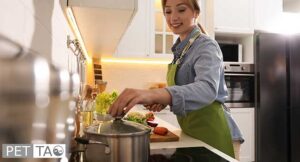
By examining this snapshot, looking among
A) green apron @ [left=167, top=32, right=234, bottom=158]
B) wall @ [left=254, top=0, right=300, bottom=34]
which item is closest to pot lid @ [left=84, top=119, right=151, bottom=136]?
green apron @ [left=167, top=32, right=234, bottom=158]

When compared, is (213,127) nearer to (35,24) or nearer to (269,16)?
(35,24)

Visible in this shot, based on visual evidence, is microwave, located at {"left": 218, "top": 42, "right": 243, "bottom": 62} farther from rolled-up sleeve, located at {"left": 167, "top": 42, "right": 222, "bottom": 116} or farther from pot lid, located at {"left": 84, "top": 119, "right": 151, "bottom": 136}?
pot lid, located at {"left": 84, "top": 119, "right": 151, "bottom": 136}

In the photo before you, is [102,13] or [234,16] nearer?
[102,13]

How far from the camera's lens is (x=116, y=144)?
580mm

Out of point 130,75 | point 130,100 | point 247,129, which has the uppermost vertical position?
point 130,75

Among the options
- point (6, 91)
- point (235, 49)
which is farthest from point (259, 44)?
point (6, 91)

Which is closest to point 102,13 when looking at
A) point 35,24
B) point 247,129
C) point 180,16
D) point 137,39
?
point 35,24

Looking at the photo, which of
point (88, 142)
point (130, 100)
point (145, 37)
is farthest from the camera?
point (145, 37)

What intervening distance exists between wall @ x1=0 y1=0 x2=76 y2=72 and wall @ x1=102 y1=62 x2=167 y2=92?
1.97 m

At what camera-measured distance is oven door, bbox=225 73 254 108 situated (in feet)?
8.60

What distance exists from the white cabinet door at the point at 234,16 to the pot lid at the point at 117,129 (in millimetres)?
2269

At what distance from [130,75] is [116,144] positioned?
2397 mm

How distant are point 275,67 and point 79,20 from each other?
217cm

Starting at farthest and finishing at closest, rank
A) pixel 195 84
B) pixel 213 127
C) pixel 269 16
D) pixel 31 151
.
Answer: pixel 269 16 < pixel 213 127 < pixel 195 84 < pixel 31 151
